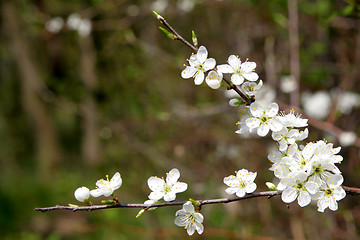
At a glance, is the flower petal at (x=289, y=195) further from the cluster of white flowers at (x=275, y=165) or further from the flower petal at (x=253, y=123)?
the flower petal at (x=253, y=123)

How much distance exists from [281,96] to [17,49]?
5672 mm

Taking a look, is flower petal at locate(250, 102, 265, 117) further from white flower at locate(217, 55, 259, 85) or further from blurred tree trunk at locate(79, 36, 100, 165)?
blurred tree trunk at locate(79, 36, 100, 165)

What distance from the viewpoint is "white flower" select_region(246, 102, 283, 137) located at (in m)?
1.26

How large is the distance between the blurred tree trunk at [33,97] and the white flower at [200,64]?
5951mm

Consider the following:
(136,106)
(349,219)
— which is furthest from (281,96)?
(136,106)

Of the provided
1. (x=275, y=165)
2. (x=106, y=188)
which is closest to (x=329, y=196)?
(x=275, y=165)

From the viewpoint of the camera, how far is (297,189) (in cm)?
118

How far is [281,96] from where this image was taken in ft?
13.4

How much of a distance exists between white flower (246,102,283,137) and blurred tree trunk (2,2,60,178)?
610 centimetres

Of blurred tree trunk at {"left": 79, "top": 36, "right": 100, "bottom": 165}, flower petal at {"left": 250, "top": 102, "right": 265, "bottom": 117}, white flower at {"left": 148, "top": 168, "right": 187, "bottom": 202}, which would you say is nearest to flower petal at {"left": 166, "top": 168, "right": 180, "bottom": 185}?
white flower at {"left": 148, "top": 168, "right": 187, "bottom": 202}

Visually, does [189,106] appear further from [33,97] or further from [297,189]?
[33,97]

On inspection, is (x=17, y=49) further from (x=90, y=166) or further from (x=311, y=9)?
(x=311, y=9)

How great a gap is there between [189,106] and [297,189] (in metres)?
3.28

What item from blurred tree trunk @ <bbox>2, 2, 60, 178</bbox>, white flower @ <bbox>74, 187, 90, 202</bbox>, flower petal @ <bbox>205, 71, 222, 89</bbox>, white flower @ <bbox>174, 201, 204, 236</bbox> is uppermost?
blurred tree trunk @ <bbox>2, 2, 60, 178</bbox>
